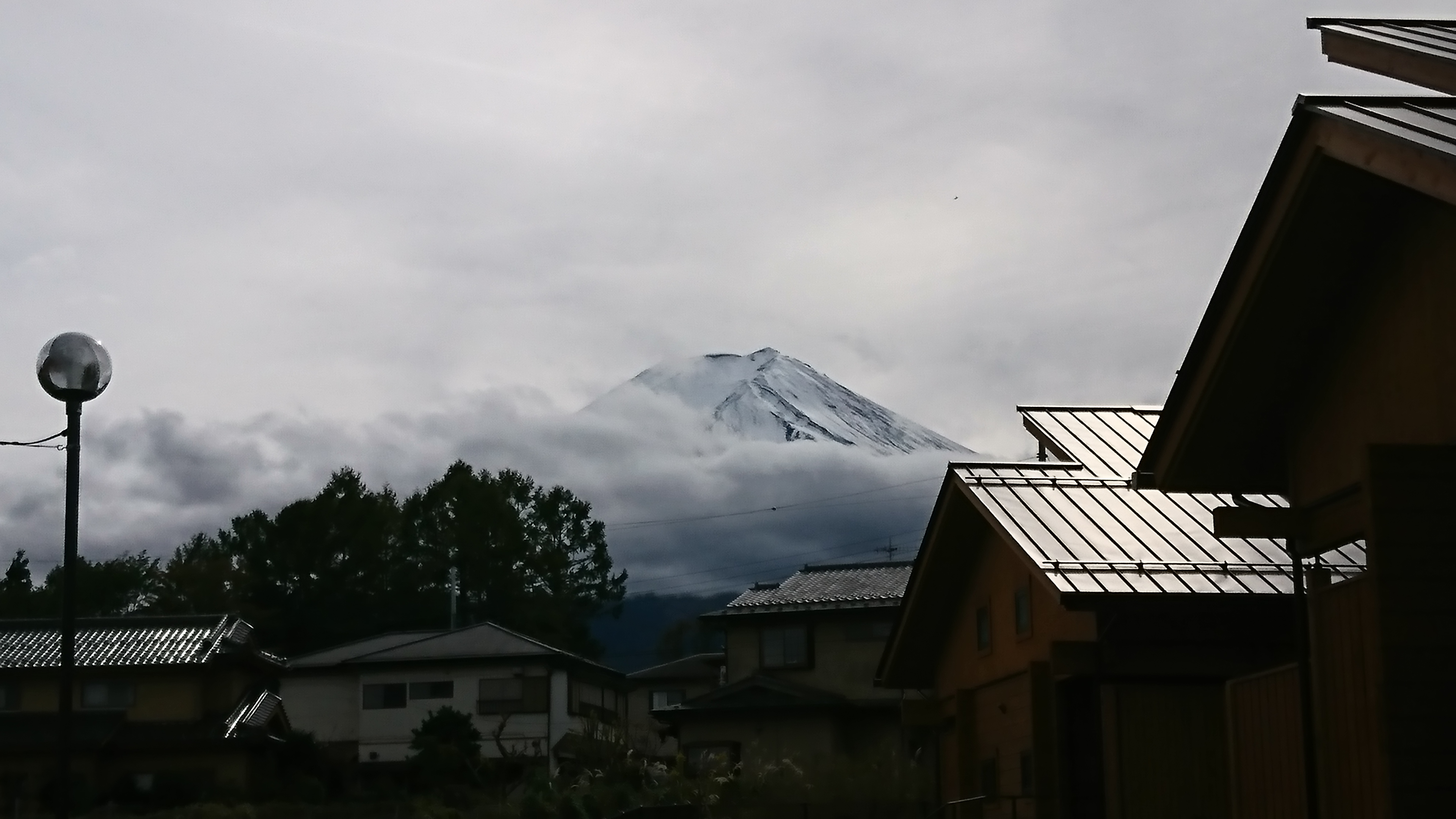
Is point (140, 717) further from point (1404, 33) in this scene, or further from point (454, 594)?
point (1404, 33)

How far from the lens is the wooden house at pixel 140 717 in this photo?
45.6m

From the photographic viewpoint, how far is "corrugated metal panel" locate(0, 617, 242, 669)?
47438 millimetres

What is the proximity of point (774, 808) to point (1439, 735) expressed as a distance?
17034 mm

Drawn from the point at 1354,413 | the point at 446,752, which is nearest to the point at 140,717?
the point at 446,752

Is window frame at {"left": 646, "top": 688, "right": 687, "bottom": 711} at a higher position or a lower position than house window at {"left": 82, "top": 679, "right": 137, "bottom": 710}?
lower

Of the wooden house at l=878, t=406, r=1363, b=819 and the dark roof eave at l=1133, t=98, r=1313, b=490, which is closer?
the dark roof eave at l=1133, t=98, r=1313, b=490

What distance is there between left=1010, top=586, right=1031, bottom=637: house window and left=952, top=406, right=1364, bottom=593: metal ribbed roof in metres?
1.36

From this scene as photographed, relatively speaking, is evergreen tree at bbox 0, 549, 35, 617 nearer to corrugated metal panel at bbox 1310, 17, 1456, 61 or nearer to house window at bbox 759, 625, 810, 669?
house window at bbox 759, 625, 810, 669

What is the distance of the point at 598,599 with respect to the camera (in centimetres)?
8344

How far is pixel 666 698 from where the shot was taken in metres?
60.2

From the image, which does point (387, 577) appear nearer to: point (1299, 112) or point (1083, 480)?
point (1083, 480)

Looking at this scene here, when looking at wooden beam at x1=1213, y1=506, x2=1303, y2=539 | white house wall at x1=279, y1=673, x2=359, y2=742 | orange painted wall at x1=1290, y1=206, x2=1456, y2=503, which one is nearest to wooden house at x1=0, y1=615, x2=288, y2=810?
white house wall at x1=279, y1=673, x2=359, y2=742

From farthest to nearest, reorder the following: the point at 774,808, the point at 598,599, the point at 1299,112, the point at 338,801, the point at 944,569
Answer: the point at 598,599, the point at 338,801, the point at 774,808, the point at 944,569, the point at 1299,112

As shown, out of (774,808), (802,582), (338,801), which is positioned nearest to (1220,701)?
(774,808)
